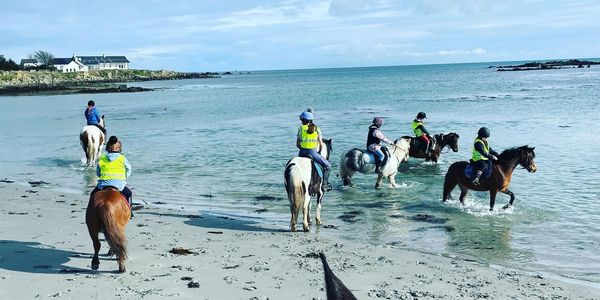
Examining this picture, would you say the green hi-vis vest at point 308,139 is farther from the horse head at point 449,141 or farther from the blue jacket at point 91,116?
the blue jacket at point 91,116

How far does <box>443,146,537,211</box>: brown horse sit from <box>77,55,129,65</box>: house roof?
168m

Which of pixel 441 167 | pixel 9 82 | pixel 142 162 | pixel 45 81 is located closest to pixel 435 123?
pixel 441 167

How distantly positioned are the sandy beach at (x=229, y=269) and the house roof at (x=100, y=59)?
553 feet

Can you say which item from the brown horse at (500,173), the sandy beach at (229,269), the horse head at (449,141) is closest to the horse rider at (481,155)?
the brown horse at (500,173)

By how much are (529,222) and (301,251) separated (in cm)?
518

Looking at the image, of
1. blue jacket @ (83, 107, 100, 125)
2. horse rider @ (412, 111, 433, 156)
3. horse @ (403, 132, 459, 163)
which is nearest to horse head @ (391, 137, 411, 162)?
horse rider @ (412, 111, 433, 156)

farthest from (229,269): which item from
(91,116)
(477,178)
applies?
(91,116)

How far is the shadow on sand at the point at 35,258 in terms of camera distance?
798cm

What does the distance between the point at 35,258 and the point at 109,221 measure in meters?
1.73

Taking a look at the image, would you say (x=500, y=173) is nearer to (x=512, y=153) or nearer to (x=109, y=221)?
(x=512, y=153)

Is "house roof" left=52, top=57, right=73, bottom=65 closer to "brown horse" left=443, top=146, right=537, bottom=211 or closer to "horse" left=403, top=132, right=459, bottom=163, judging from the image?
"horse" left=403, top=132, right=459, bottom=163

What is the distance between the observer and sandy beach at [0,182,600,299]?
7.19 m

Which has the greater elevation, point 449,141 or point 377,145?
point 377,145

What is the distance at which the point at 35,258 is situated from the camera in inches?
333
